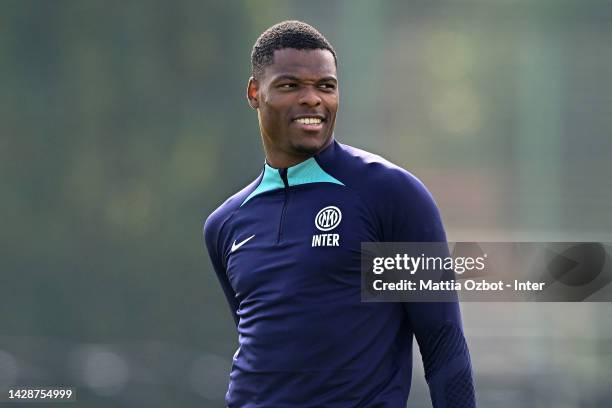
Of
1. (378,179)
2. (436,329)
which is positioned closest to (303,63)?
(378,179)

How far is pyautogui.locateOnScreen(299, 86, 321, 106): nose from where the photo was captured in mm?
2729

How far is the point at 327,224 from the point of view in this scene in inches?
105

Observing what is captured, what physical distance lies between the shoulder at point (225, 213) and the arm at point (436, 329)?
1.71ft

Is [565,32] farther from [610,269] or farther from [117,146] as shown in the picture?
[117,146]

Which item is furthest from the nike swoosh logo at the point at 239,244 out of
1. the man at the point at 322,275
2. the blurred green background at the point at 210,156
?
the blurred green background at the point at 210,156

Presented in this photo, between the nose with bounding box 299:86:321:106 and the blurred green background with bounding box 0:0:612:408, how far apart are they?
2314 mm

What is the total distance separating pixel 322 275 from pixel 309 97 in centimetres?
46

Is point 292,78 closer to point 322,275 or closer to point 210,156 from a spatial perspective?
point 322,275

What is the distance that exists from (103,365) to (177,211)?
32.1 inches

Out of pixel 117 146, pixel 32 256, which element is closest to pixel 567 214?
pixel 117 146

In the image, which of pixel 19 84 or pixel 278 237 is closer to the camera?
pixel 278 237

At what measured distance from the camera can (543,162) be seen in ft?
17.0

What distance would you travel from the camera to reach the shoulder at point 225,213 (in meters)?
2.99

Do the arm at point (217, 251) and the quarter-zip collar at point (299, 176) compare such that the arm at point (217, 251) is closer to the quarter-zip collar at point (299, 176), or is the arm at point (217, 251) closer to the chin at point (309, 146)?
the quarter-zip collar at point (299, 176)
